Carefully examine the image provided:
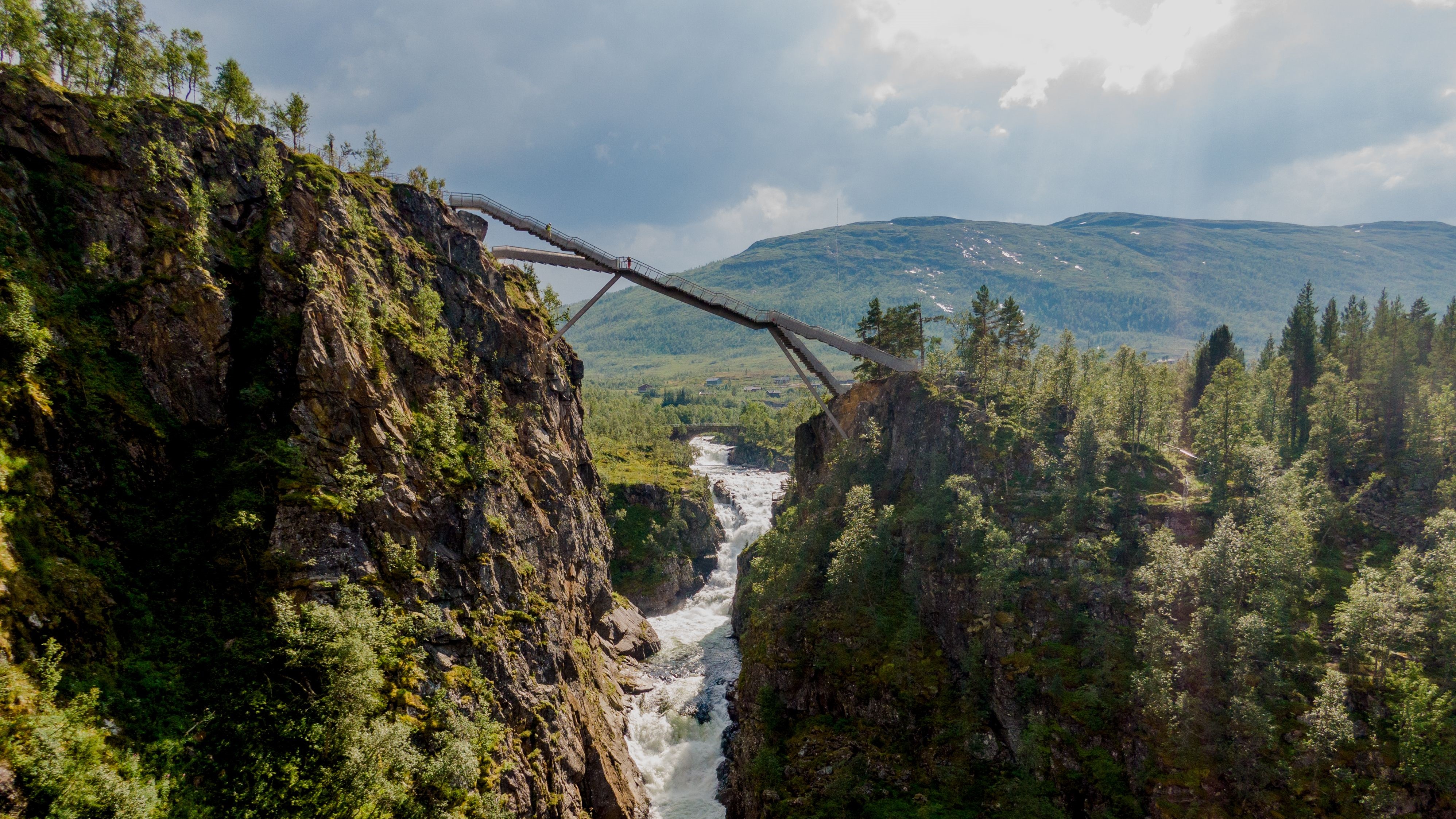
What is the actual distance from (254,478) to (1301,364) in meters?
123

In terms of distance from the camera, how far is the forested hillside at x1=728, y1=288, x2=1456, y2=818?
3547 cm

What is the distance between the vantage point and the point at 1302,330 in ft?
296

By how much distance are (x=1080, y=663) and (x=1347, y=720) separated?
47.3ft

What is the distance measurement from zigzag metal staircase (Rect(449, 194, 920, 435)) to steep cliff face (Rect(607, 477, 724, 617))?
42.7m

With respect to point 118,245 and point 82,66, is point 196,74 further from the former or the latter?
point 118,245

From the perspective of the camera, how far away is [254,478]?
98.5ft

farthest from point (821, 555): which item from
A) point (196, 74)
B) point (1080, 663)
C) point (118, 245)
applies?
point (196, 74)

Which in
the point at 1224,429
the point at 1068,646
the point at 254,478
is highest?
the point at 254,478

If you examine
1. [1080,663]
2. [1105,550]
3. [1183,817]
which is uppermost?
[1105,550]

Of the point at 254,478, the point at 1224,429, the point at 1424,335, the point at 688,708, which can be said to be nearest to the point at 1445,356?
the point at 1424,335

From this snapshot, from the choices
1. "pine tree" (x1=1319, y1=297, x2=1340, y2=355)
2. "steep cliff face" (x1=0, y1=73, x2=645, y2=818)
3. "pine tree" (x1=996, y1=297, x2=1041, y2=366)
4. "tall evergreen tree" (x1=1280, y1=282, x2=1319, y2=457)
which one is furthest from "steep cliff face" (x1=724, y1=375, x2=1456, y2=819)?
"pine tree" (x1=1319, y1=297, x2=1340, y2=355)

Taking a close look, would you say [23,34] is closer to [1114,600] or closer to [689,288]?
[689,288]

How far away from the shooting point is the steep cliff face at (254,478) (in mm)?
24562

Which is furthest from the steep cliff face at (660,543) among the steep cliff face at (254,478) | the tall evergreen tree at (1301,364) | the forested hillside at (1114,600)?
the tall evergreen tree at (1301,364)
